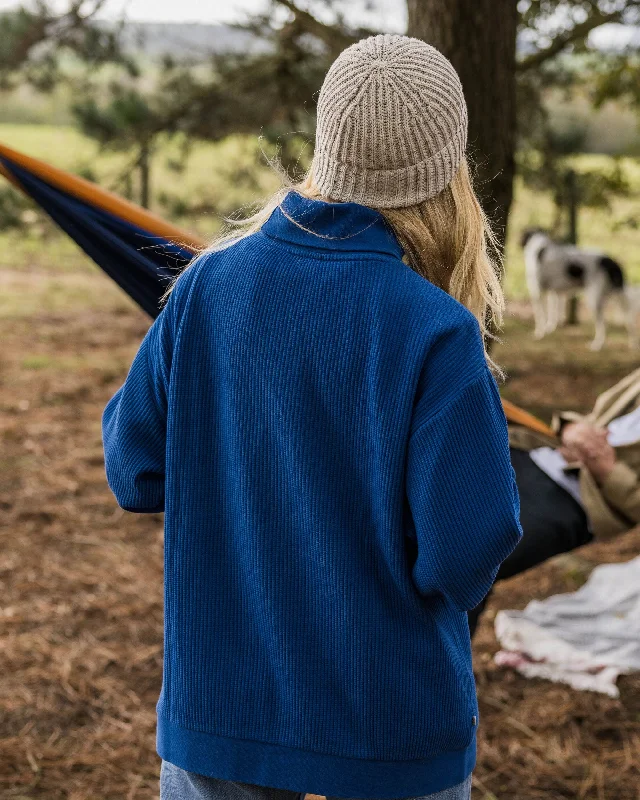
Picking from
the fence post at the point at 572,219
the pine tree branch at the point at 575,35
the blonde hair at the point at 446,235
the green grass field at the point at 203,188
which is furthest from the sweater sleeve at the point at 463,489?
the fence post at the point at 572,219

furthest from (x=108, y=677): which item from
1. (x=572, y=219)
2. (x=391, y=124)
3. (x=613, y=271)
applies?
(x=572, y=219)

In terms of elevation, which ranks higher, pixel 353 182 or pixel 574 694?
pixel 353 182

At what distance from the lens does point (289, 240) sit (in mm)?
1089

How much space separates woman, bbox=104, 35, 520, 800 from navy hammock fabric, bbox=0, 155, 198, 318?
0.94 metres

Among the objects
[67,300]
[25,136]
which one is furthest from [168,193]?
[25,136]

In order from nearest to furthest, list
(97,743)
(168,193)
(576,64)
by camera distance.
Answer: (97,743), (576,64), (168,193)

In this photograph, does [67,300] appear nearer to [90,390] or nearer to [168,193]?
[168,193]

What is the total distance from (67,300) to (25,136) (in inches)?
282

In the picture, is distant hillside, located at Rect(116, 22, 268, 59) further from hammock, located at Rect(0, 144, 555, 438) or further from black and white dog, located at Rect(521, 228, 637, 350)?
black and white dog, located at Rect(521, 228, 637, 350)

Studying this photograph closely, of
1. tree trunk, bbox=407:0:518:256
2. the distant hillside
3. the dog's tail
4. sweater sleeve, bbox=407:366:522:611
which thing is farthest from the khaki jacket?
the dog's tail

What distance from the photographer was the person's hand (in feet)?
7.24

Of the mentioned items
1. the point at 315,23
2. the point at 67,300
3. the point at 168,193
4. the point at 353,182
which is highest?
the point at 315,23

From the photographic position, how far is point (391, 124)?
1057 mm

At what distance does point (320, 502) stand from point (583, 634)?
215cm
